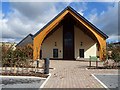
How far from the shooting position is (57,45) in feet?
135

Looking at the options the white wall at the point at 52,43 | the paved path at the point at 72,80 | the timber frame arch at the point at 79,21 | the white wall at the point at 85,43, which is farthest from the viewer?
the white wall at the point at 52,43

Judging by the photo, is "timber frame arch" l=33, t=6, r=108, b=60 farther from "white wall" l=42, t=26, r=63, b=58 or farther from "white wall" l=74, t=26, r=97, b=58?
"white wall" l=74, t=26, r=97, b=58

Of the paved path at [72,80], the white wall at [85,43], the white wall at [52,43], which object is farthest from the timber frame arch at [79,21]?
the paved path at [72,80]

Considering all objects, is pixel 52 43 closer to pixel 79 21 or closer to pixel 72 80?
pixel 79 21

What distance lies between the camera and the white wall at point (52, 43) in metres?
40.9

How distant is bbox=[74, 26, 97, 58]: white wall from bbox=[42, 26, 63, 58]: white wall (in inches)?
90.0

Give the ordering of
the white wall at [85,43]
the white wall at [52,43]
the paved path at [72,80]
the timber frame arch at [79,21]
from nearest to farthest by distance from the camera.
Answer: the paved path at [72,80], the timber frame arch at [79,21], the white wall at [85,43], the white wall at [52,43]

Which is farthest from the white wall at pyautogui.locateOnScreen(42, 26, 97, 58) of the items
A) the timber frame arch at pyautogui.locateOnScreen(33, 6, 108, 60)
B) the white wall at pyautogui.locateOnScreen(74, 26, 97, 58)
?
the timber frame arch at pyautogui.locateOnScreen(33, 6, 108, 60)

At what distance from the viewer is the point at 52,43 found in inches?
1625

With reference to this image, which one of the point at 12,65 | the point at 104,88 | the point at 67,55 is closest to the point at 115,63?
the point at 12,65

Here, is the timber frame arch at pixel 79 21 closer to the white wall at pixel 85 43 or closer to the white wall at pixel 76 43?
the white wall at pixel 76 43

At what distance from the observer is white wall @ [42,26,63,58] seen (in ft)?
134

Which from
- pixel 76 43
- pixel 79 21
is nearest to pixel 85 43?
pixel 76 43

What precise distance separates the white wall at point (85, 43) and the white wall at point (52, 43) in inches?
90.0
